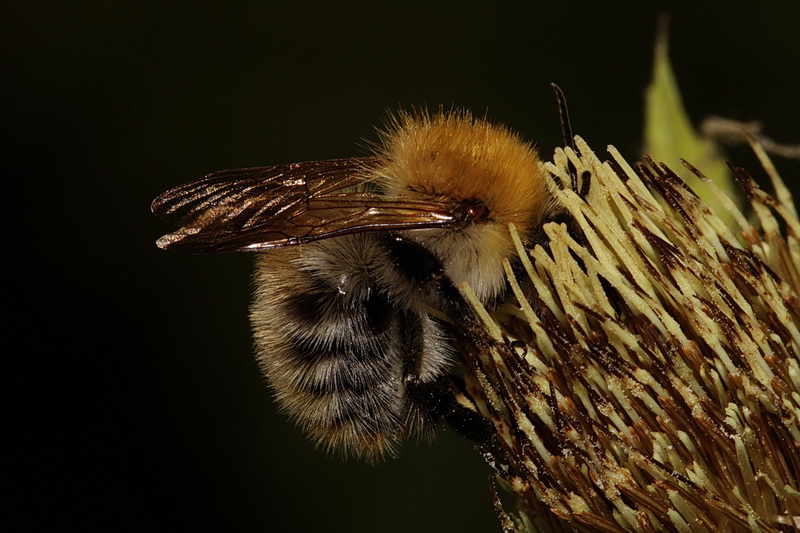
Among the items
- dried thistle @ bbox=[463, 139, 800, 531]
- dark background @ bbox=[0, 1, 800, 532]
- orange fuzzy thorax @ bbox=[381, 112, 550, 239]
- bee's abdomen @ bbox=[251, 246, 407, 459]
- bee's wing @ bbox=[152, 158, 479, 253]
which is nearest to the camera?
dried thistle @ bbox=[463, 139, 800, 531]

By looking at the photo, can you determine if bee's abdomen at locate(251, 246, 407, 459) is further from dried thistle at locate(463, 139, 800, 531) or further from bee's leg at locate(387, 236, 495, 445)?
dried thistle at locate(463, 139, 800, 531)

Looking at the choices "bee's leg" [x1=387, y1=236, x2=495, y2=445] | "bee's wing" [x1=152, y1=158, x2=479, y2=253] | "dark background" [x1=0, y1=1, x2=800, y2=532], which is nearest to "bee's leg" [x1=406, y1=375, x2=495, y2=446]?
"bee's leg" [x1=387, y1=236, x2=495, y2=445]

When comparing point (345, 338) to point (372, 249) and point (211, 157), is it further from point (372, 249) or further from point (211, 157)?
point (211, 157)

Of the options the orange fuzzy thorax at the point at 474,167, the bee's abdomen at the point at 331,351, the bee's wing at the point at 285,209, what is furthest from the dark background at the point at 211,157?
the bee's wing at the point at 285,209

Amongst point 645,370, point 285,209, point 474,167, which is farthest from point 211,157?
point 645,370

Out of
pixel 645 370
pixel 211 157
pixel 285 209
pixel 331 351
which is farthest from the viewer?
pixel 211 157

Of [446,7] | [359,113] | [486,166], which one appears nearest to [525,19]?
[446,7]

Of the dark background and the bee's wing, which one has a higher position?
the bee's wing
